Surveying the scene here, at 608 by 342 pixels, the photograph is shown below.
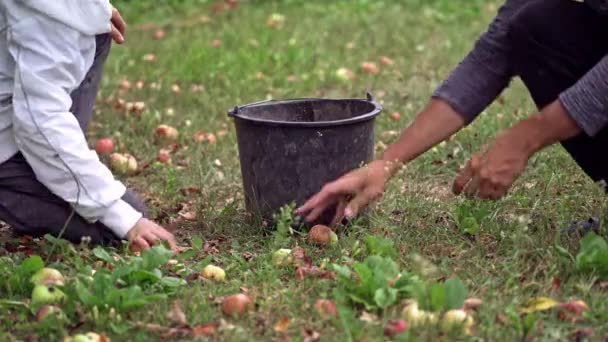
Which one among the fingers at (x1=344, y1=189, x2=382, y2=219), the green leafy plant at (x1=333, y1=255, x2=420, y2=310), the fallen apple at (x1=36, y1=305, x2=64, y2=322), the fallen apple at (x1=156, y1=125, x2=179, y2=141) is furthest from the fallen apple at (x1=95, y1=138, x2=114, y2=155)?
the green leafy plant at (x1=333, y1=255, x2=420, y2=310)

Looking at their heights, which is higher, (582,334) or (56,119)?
(56,119)

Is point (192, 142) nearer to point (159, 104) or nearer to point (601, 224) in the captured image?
point (159, 104)

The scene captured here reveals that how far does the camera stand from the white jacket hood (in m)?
2.94

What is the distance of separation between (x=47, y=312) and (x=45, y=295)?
0.29ft

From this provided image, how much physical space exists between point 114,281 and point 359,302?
657 mm

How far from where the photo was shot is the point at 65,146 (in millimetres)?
2984

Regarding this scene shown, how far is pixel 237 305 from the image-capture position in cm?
261

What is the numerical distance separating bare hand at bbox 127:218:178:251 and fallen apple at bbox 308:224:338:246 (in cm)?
43

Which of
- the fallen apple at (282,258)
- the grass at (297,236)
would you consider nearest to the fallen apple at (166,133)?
the grass at (297,236)

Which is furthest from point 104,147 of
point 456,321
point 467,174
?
point 456,321

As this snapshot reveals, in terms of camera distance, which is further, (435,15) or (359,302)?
(435,15)

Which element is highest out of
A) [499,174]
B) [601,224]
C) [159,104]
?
[499,174]

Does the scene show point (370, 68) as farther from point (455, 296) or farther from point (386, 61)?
point (455, 296)

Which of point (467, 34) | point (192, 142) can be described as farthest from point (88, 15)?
point (467, 34)
